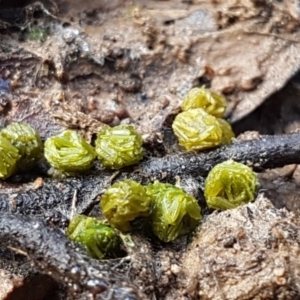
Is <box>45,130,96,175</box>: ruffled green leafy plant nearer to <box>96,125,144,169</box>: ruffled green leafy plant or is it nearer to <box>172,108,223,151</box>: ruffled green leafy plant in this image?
<box>96,125,144,169</box>: ruffled green leafy plant

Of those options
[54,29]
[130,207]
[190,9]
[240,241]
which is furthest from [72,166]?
[190,9]

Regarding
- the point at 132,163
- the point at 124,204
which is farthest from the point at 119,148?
the point at 124,204

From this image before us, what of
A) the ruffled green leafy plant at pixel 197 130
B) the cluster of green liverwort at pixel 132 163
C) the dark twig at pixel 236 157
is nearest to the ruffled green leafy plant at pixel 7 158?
the cluster of green liverwort at pixel 132 163

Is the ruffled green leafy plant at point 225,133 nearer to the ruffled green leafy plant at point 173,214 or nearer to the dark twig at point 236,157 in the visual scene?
the dark twig at point 236,157

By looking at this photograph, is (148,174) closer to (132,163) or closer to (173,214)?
(132,163)

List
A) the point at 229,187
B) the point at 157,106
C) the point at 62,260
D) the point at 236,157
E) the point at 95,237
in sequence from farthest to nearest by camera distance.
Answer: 1. the point at 157,106
2. the point at 236,157
3. the point at 229,187
4. the point at 95,237
5. the point at 62,260
